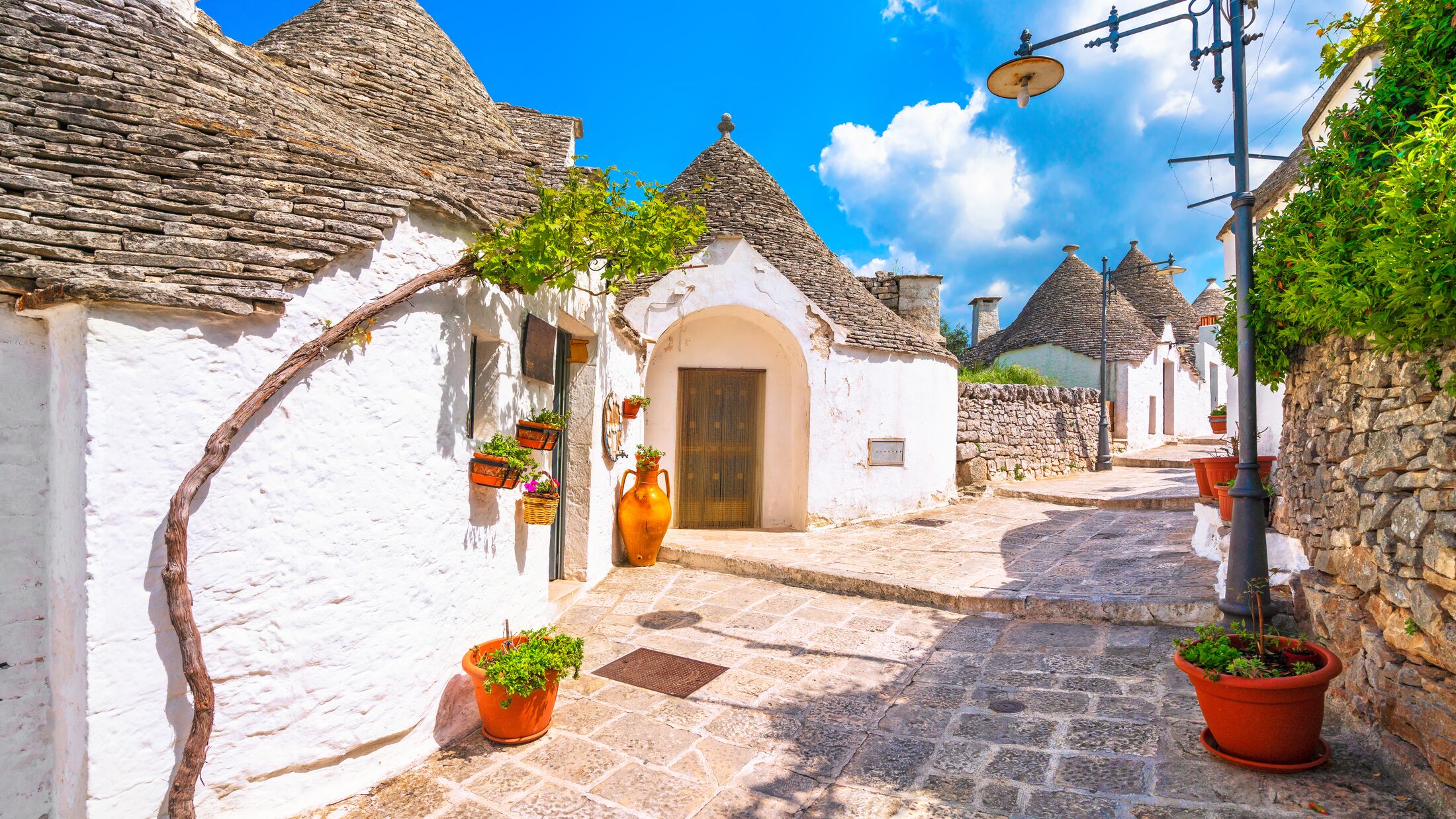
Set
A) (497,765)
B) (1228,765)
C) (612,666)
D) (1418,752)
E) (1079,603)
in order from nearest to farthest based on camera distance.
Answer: (1418,752)
(1228,765)
(497,765)
(612,666)
(1079,603)

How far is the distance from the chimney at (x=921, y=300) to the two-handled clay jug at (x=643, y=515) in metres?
7.59

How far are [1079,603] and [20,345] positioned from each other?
6282 millimetres

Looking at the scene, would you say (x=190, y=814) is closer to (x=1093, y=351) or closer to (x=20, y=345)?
(x=20, y=345)

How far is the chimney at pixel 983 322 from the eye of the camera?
83.1ft

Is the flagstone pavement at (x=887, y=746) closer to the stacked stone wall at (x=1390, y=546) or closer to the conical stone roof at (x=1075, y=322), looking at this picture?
the stacked stone wall at (x=1390, y=546)

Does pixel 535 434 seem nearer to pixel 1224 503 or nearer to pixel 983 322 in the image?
pixel 1224 503

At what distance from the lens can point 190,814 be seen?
8.40 ft

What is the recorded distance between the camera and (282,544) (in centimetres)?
282

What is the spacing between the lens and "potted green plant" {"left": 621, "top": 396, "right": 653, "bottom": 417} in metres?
7.11

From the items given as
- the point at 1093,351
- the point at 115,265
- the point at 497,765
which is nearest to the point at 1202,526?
the point at 497,765

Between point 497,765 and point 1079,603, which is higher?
point 1079,603

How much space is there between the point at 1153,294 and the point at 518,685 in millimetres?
27258

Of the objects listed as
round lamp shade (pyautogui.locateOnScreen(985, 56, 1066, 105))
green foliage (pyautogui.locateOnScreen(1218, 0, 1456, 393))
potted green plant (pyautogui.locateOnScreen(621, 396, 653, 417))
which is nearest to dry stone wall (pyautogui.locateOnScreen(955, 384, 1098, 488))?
potted green plant (pyautogui.locateOnScreen(621, 396, 653, 417))

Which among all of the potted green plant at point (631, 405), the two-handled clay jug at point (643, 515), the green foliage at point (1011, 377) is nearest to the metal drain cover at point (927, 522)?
the two-handled clay jug at point (643, 515)
